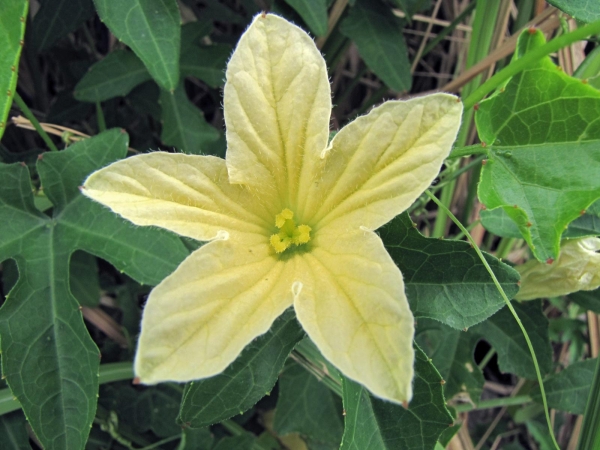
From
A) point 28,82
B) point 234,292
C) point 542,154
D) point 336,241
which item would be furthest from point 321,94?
point 28,82

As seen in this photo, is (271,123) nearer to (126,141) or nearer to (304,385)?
(126,141)

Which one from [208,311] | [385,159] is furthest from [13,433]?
[385,159]

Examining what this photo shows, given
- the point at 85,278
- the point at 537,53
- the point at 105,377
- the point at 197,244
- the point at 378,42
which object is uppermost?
the point at 537,53

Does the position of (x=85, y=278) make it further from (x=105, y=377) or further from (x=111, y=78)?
(x=111, y=78)

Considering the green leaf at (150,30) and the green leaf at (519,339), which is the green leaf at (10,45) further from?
the green leaf at (519,339)

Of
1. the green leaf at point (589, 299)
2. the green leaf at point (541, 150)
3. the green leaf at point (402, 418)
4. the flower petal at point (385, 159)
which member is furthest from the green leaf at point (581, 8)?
the green leaf at point (402, 418)
